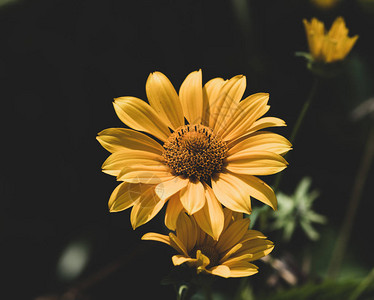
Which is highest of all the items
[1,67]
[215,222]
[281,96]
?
[1,67]

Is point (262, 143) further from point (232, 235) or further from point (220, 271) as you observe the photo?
point (220, 271)

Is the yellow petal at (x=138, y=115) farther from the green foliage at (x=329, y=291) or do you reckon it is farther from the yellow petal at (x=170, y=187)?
the green foliage at (x=329, y=291)

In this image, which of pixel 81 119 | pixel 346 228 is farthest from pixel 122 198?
pixel 346 228

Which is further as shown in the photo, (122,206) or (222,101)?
(222,101)

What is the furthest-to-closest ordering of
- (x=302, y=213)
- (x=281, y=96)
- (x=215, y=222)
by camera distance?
(x=281, y=96) < (x=302, y=213) < (x=215, y=222)

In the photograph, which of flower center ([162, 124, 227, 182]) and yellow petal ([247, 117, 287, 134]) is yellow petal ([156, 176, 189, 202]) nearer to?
flower center ([162, 124, 227, 182])

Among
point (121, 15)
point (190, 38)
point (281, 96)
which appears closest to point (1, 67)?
point (121, 15)

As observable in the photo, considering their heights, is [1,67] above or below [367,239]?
above

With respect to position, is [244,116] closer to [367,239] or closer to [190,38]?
[190,38]
